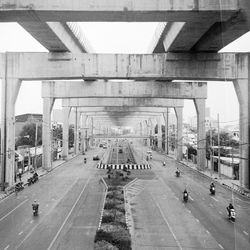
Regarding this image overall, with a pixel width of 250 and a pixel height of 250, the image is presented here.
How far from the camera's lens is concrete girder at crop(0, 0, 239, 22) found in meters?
15.7

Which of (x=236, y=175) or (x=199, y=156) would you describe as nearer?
(x=236, y=175)

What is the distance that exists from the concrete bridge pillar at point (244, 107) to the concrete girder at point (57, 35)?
13701 millimetres

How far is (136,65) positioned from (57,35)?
7.51m

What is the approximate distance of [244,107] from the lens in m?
28.1

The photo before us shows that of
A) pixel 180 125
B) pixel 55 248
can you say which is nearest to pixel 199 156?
pixel 180 125

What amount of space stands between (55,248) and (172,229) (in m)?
5.79

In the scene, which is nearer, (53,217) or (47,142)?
(53,217)

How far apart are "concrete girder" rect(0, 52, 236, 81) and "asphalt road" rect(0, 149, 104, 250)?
980 cm

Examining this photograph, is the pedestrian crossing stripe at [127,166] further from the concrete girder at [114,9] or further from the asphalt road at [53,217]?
the concrete girder at [114,9]

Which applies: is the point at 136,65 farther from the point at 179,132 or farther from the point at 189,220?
the point at 179,132

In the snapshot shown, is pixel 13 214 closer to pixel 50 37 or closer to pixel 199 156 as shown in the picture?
pixel 50 37

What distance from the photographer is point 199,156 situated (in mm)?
44469

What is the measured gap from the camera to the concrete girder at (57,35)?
69.2 feet

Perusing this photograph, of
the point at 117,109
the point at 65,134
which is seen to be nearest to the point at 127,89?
the point at 65,134
